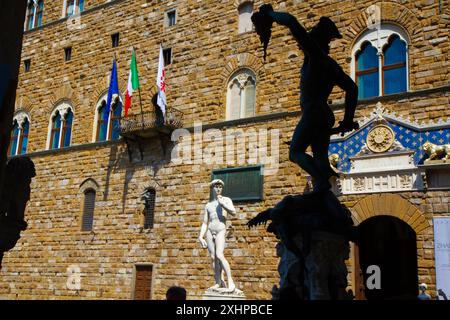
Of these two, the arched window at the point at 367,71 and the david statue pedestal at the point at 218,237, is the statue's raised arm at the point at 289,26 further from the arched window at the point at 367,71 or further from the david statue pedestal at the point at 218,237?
the arched window at the point at 367,71

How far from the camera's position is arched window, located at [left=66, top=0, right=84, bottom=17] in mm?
18984

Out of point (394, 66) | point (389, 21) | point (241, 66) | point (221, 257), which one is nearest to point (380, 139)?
point (394, 66)

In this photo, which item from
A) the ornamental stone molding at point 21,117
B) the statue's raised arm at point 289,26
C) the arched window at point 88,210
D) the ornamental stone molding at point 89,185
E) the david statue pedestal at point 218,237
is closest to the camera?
the statue's raised arm at point 289,26

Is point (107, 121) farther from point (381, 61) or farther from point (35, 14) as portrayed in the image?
point (381, 61)

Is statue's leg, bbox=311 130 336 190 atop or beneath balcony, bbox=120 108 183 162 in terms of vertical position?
beneath

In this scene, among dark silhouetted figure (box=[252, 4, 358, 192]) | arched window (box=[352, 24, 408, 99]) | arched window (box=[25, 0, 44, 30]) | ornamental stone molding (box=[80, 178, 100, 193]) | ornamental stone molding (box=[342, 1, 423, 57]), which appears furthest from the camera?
arched window (box=[25, 0, 44, 30])

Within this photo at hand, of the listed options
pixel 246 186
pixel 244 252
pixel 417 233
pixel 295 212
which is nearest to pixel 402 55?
pixel 417 233

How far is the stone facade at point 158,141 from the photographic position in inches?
444

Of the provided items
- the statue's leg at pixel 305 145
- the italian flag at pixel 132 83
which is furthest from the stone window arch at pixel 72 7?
the statue's leg at pixel 305 145

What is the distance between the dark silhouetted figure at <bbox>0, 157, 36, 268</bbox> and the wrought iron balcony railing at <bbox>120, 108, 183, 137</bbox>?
10.5m

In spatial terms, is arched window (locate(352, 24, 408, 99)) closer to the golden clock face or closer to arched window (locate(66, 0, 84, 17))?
the golden clock face

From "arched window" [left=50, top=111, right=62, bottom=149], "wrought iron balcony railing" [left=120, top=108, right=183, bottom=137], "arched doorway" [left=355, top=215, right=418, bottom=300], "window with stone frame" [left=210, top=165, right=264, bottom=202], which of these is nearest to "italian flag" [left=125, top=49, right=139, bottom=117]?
"wrought iron balcony railing" [left=120, top=108, right=183, bottom=137]

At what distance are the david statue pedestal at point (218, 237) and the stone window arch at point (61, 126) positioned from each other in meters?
8.89
